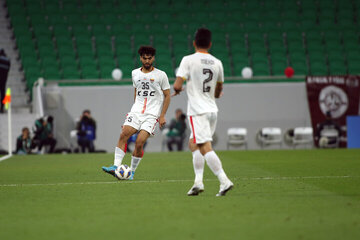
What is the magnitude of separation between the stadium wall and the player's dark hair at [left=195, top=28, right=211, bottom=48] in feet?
49.8

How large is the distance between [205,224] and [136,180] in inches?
189

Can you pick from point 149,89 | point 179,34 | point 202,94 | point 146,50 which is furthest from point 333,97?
point 202,94

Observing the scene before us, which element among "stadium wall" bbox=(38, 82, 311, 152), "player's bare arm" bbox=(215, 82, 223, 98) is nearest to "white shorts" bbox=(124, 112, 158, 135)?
"player's bare arm" bbox=(215, 82, 223, 98)

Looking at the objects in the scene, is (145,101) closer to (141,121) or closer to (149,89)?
(149,89)

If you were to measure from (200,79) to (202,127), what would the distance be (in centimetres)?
60

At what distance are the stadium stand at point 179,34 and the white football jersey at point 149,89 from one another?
44.9ft

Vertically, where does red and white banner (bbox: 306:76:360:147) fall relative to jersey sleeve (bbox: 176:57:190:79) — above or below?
below

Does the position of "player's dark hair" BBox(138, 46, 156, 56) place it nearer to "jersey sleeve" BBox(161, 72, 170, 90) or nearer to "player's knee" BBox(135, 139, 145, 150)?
"jersey sleeve" BBox(161, 72, 170, 90)

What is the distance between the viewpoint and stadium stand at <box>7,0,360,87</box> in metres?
24.3

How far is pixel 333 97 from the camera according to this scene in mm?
23188

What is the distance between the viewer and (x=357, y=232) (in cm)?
501

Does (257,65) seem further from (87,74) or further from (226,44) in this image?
(87,74)

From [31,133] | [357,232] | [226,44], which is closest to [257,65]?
[226,44]

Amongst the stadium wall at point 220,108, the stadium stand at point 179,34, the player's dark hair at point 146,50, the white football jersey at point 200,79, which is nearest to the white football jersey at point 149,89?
the player's dark hair at point 146,50
